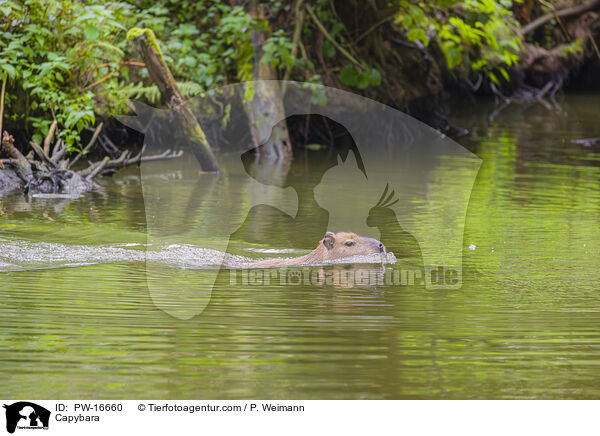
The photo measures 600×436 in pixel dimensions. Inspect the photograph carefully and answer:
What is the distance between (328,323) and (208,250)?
111 inches

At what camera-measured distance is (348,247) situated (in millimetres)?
7395

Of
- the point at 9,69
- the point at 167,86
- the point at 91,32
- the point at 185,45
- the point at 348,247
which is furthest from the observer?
the point at 185,45

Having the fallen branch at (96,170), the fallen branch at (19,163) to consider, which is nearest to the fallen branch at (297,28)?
the fallen branch at (96,170)

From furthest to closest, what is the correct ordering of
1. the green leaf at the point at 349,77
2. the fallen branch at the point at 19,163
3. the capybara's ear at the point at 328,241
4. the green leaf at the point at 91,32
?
the green leaf at the point at 349,77, the green leaf at the point at 91,32, the fallen branch at the point at 19,163, the capybara's ear at the point at 328,241

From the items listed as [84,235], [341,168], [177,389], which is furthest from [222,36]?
[177,389]

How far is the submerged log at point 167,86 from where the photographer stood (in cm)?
1154

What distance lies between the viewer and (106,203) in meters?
10.4

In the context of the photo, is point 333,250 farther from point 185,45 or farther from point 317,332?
point 185,45

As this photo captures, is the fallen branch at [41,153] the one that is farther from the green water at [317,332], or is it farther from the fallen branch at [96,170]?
the green water at [317,332]
